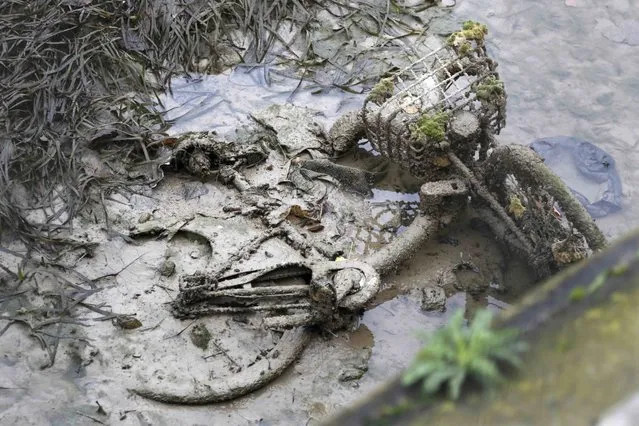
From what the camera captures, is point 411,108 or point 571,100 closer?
point 411,108

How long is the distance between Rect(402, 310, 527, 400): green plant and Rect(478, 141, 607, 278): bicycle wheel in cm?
286

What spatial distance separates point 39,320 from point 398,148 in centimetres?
257

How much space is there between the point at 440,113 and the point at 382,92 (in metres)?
0.55

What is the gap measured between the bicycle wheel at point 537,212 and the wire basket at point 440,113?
0.24 metres

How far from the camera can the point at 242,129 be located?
5996 millimetres

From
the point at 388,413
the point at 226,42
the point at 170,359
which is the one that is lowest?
the point at 170,359

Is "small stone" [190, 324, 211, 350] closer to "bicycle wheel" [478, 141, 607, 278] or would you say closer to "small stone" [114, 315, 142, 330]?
"small stone" [114, 315, 142, 330]

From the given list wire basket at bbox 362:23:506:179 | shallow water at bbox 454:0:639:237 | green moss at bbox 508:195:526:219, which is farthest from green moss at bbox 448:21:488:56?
green moss at bbox 508:195:526:219

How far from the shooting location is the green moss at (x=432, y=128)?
4766 mm

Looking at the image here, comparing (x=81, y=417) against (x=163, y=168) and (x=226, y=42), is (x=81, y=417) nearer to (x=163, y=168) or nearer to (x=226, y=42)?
(x=163, y=168)

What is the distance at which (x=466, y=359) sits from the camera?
141 centimetres

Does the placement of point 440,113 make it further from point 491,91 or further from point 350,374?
point 350,374

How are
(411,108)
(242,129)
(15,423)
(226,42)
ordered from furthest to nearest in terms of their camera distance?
(226,42)
(242,129)
(411,108)
(15,423)

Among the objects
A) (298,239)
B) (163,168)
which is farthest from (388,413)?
(163,168)
